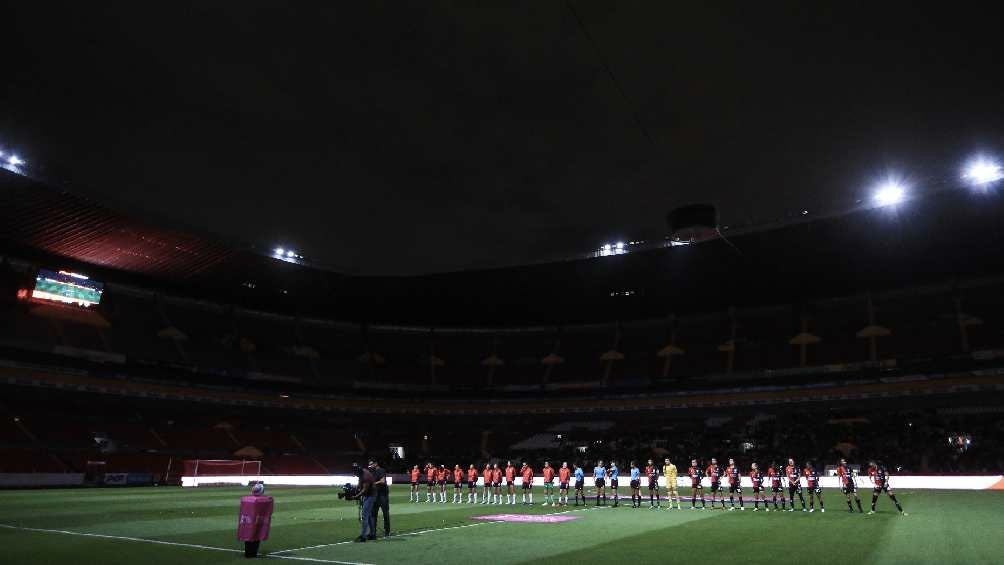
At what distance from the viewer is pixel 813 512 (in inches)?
931

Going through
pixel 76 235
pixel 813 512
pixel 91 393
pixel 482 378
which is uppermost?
pixel 76 235

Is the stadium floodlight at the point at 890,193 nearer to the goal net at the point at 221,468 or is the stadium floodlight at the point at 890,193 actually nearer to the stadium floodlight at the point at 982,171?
the stadium floodlight at the point at 982,171

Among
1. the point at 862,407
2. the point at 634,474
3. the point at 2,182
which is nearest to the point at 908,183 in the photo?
the point at 634,474

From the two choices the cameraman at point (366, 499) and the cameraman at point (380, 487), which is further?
the cameraman at point (380, 487)

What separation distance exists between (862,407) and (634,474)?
105 feet

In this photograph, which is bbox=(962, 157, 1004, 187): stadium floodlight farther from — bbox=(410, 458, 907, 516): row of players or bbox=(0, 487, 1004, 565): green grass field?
bbox=(0, 487, 1004, 565): green grass field

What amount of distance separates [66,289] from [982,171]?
56.7 m

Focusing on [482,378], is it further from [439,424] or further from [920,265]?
[920,265]

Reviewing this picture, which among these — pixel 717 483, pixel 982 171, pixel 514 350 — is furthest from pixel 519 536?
pixel 514 350

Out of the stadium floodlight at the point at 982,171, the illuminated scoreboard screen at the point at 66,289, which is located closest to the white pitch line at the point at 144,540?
the stadium floodlight at the point at 982,171

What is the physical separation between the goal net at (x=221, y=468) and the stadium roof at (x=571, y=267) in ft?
45.3

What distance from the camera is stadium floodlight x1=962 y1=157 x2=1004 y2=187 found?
28.5 m

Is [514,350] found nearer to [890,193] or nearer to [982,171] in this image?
[890,193]

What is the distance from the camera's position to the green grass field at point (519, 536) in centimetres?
1275
